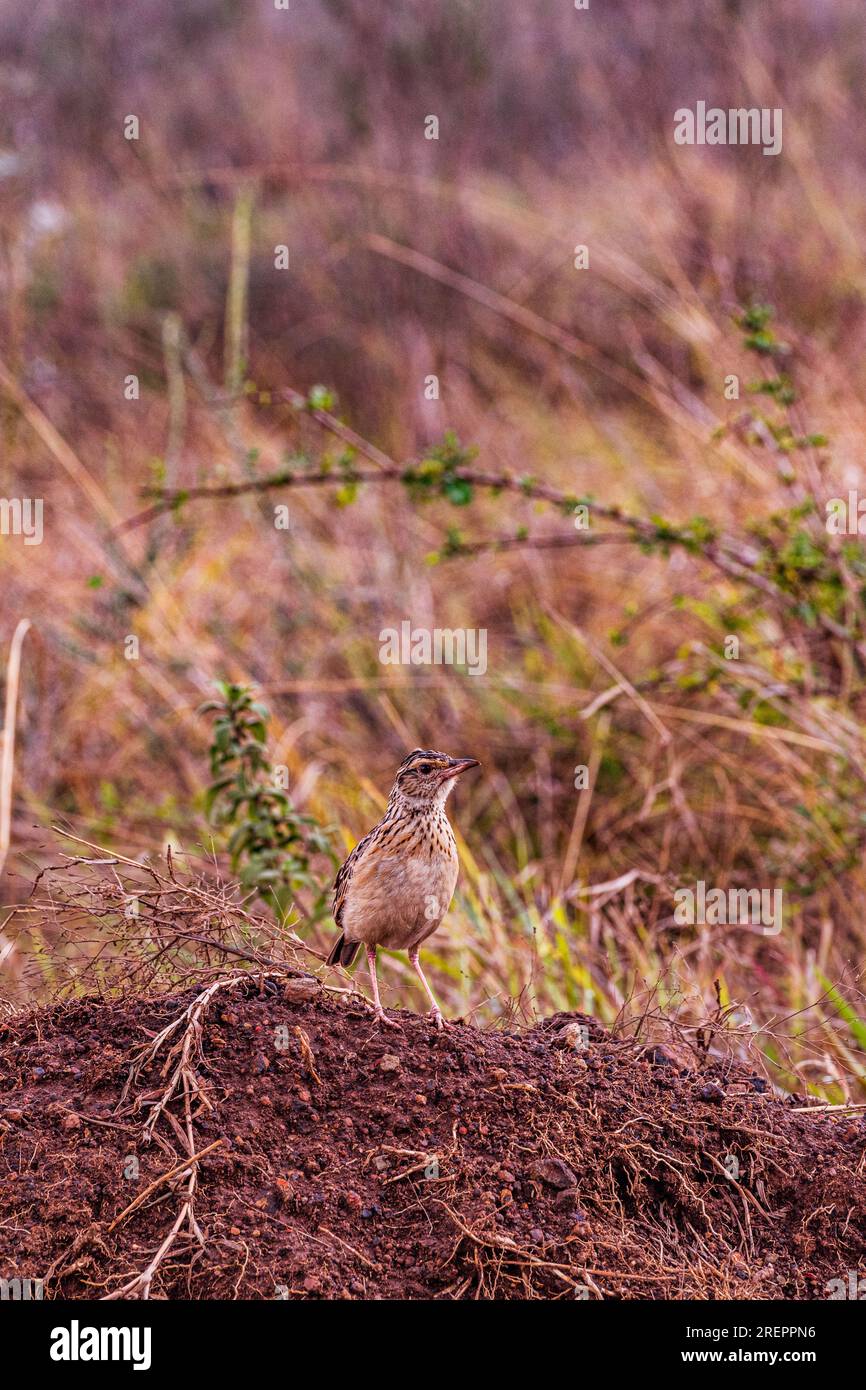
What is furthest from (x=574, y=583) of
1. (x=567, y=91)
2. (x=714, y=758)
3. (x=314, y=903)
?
(x=567, y=91)

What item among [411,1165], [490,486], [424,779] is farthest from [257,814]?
[490,486]

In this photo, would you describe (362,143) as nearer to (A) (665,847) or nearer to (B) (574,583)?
(B) (574,583)

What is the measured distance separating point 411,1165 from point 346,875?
34.2 inches

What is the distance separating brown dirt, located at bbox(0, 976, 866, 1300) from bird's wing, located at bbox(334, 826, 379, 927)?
367 millimetres

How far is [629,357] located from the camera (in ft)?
38.0

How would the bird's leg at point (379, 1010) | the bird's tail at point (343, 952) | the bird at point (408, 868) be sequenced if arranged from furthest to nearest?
the bird's tail at point (343, 952) → the bird at point (408, 868) → the bird's leg at point (379, 1010)

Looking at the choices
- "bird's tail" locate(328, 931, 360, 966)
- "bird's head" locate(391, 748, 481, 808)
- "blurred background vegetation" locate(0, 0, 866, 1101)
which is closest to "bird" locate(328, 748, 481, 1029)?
"bird's head" locate(391, 748, 481, 808)

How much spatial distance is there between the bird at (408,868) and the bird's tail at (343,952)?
0.46 ft

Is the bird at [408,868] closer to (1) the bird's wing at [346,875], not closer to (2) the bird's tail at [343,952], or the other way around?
(1) the bird's wing at [346,875]

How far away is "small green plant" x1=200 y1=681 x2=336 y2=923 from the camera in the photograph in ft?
14.5

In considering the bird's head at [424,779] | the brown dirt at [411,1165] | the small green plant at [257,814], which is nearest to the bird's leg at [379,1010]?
the brown dirt at [411,1165]

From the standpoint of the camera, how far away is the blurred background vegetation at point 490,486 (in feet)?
17.7
